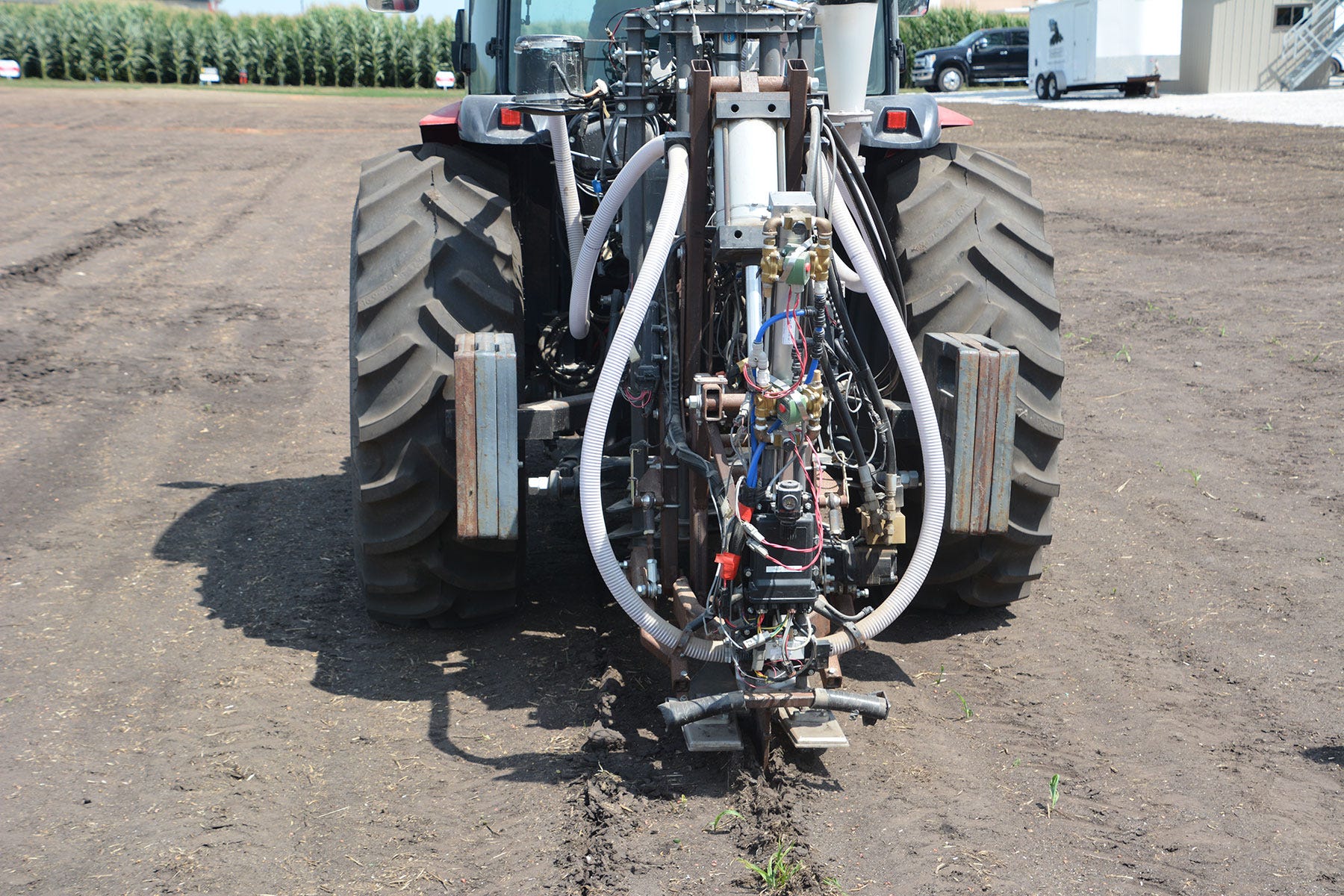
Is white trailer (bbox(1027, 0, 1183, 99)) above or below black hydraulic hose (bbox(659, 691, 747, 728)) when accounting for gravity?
above

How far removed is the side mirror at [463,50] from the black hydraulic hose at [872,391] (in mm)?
2492

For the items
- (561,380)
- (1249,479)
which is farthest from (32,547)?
(1249,479)

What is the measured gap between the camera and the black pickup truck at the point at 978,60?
35719 mm

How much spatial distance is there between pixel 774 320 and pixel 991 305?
1.38 m

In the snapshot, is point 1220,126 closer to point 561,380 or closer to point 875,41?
point 875,41

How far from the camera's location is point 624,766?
3.71 m

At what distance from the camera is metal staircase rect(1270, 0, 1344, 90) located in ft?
89.8

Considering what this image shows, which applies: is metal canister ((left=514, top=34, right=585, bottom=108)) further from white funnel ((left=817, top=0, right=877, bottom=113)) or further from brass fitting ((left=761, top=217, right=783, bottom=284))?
brass fitting ((left=761, top=217, right=783, bottom=284))

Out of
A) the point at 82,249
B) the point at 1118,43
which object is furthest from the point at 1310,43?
the point at 82,249

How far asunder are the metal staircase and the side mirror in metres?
26.8

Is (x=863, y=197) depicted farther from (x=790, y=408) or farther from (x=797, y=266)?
(x=790, y=408)

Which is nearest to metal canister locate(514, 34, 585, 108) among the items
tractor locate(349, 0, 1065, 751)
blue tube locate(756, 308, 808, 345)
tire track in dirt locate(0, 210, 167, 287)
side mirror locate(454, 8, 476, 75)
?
tractor locate(349, 0, 1065, 751)

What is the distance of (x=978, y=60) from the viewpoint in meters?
35.9

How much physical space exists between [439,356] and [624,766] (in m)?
1.46
